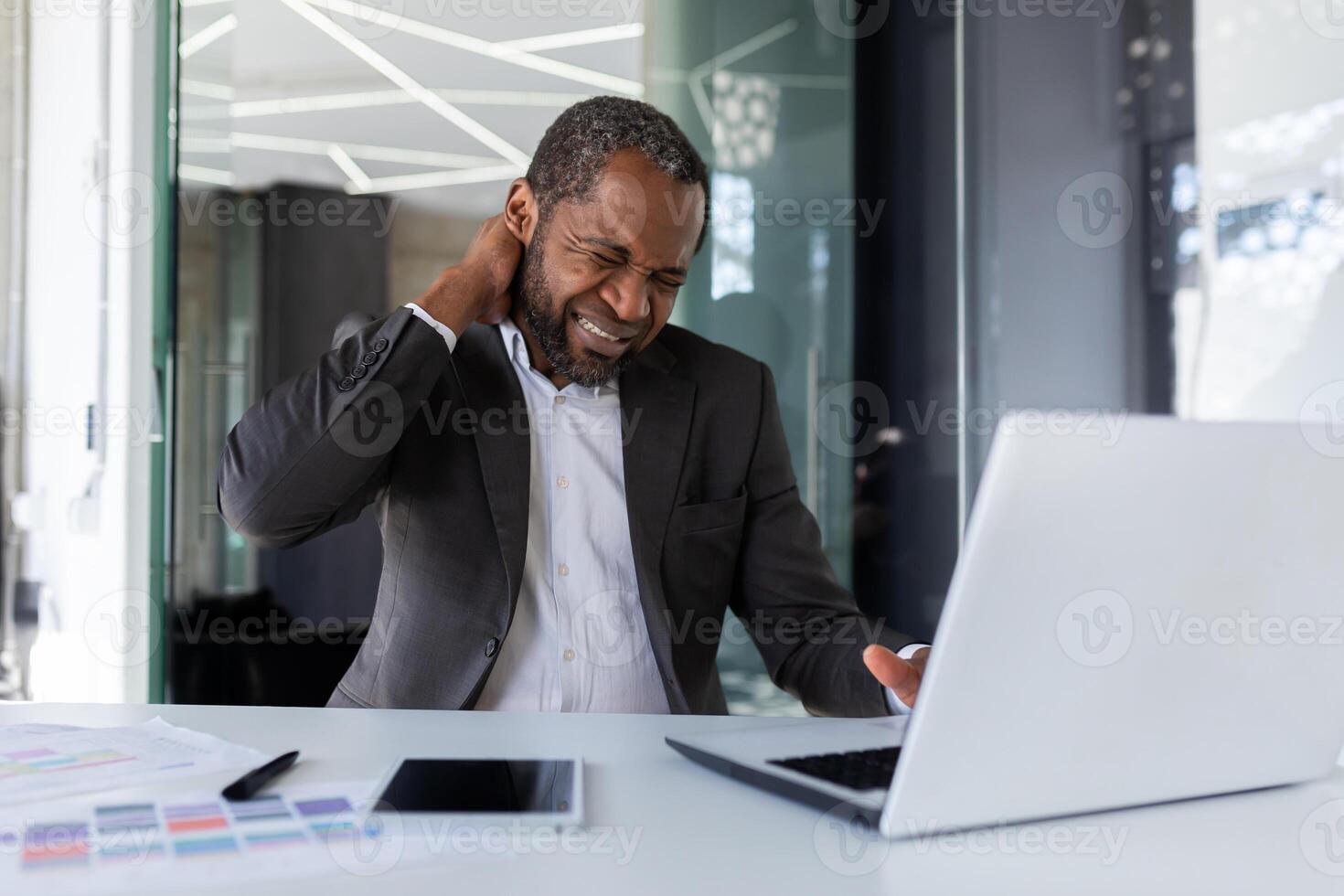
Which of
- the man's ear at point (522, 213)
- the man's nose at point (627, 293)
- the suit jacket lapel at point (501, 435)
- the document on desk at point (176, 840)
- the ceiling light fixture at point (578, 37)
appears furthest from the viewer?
the ceiling light fixture at point (578, 37)

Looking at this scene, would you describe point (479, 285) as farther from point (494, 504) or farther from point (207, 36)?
point (207, 36)

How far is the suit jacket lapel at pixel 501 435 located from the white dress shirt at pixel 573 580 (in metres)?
0.03

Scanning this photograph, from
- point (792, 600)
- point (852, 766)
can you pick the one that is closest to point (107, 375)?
point (792, 600)

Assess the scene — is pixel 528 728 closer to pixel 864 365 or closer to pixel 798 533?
pixel 798 533

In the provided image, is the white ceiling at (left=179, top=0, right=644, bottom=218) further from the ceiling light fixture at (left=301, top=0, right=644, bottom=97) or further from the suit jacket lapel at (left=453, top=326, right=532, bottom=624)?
the suit jacket lapel at (left=453, top=326, right=532, bottom=624)

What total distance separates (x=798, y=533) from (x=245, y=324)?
1641mm

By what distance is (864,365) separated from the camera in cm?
331

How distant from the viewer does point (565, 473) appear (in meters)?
1.72

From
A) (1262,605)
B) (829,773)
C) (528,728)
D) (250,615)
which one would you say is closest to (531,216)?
(528,728)

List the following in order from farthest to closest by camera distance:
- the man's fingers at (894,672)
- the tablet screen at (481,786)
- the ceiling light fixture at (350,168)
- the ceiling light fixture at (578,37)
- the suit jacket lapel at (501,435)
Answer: the ceiling light fixture at (578,37) < the ceiling light fixture at (350,168) < the suit jacket lapel at (501,435) < the man's fingers at (894,672) < the tablet screen at (481,786)

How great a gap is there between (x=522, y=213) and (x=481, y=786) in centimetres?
115

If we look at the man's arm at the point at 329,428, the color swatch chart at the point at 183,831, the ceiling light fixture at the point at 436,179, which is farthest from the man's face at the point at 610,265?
the ceiling light fixture at the point at 436,179

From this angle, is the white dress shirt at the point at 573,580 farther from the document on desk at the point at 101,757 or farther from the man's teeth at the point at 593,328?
the document on desk at the point at 101,757

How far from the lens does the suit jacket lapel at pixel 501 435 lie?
1.59 metres
